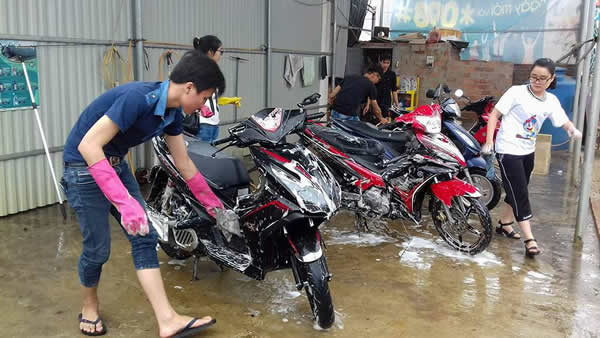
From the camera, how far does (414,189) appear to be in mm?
4477

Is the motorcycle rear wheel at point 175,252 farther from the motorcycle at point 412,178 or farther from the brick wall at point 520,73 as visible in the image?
the brick wall at point 520,73

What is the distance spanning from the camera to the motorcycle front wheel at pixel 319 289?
2979mm

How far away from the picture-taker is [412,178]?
454 cm

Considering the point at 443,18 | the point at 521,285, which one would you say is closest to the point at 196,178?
the point at 521,285

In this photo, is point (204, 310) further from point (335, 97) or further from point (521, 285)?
point (335, 97)

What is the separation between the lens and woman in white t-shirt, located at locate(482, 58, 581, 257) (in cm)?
441

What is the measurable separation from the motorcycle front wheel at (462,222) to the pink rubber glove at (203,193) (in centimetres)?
212

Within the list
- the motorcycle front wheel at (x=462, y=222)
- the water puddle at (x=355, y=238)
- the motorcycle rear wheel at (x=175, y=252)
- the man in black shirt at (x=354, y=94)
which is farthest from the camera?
the man in black shirt at (x=354, y=94)

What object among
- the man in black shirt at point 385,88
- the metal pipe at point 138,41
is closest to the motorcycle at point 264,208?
the metal pipe at point 138,41

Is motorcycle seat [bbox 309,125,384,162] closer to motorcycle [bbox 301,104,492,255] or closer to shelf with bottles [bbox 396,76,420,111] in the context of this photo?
motorcycle [bbox 301,104,492,255]

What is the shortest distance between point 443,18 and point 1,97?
1399cm

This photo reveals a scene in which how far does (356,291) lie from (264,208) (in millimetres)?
1034

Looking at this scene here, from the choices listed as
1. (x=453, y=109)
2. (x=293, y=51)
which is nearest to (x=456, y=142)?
(x=453, y=109)

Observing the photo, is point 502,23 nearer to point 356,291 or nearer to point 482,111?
point 482,111
